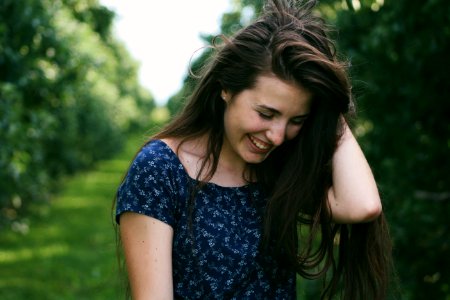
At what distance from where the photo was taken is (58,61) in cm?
753

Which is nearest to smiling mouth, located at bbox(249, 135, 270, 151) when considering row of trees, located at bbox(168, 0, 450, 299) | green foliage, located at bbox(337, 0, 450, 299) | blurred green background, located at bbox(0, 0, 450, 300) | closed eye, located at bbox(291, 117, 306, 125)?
closed eye, located at bbox(291, 117, 306, 125)

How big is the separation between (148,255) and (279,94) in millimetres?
684

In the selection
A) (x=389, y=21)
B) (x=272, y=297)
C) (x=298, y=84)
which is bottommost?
(x=272, y=297)

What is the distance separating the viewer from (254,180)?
2848mm

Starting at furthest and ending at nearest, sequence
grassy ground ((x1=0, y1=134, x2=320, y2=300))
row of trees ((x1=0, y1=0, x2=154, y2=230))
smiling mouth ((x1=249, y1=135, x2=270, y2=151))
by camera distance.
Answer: grassy ground ((x1=0, y1=134, x2=320, y2=300)) < row of trees ((x1=0, y1=0, x2=154, y2=230)) < smiling mouth ((x1=249, y1=135, x2=270, y2=151))

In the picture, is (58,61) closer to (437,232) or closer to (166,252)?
(437,232)

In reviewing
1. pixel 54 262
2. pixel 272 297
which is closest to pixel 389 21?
pixel 272 297

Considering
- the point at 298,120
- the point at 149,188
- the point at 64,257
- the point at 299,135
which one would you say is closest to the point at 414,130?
the point at 299,135

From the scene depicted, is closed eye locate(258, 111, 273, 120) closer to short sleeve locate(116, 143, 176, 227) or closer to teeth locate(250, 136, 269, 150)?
teeth locate(250, 136, 269, 150)

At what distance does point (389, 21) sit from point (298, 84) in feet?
10.6

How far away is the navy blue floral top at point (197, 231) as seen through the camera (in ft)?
8.46

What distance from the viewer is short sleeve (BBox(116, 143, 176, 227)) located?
8.38 ft

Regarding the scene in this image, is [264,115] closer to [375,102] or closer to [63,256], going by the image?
[375,102]

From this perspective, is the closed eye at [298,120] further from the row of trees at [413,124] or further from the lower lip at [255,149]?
the row of trees at [413,124]
